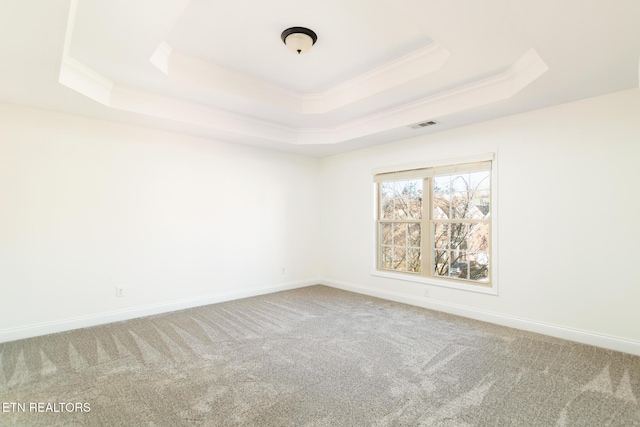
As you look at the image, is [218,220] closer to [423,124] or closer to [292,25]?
[292,25]

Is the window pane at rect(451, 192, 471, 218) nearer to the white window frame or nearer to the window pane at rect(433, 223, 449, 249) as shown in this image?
the window pane at rect(433, 223, 449, 249)

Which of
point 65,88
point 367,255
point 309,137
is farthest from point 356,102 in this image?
point 65,88

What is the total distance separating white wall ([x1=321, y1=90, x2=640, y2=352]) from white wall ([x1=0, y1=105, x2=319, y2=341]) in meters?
2.95

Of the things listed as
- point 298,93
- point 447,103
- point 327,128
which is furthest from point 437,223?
point 298,93

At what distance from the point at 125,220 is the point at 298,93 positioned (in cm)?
278

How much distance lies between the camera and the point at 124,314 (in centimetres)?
395

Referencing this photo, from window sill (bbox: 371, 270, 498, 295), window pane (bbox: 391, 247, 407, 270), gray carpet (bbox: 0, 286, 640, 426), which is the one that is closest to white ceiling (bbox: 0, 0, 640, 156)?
window pane (bbox: 391, 247, 407, 270)

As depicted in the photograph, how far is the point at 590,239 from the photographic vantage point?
3.24 meters

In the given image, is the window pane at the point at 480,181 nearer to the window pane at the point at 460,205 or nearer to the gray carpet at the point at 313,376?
the window pane at the point at 460,205

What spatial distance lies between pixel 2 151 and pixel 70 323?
1986mm

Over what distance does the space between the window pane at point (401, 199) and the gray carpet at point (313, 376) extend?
176cm

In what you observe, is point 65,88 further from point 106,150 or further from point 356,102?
point 356,102

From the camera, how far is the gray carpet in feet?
6.68

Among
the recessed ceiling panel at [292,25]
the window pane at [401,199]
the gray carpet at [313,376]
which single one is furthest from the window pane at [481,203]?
the recessed ceiling panel at [292,25]
